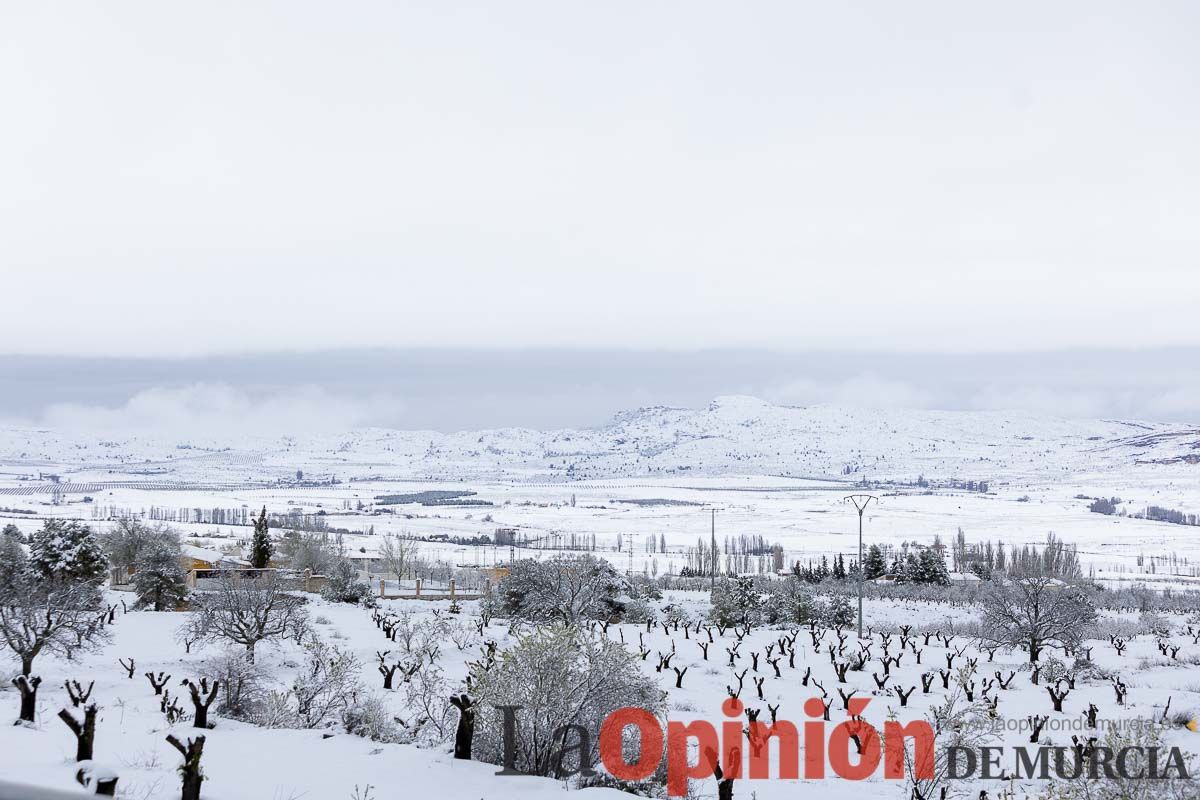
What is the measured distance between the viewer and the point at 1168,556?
13188cm

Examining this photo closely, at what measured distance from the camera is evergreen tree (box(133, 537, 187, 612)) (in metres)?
47.8

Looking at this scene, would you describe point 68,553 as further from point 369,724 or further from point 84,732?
point 84,732

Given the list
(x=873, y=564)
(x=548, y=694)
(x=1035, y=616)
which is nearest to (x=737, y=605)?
(x=1035, y=616)

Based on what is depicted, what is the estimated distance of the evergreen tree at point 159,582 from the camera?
157ft

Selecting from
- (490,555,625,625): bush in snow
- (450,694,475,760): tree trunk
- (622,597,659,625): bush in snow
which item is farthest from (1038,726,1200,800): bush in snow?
(622,597,659,625): bush in snow

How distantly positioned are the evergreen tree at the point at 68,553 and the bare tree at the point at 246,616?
20352mm

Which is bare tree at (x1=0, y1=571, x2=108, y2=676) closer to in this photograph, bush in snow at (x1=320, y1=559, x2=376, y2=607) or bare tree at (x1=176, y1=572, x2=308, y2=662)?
bare tree at (x1=176, y1=572, x2=308, y2=662)

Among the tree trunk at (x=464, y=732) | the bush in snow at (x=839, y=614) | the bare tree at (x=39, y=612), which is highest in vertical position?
the bare tree at (x=39, y=612)

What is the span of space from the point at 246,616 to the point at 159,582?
21.5 meters

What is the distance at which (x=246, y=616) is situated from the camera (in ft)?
99.5

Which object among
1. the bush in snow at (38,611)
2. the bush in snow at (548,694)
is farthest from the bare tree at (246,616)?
the bush in snow at (548,694)

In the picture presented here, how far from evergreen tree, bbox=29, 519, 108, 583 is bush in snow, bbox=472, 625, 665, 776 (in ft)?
135

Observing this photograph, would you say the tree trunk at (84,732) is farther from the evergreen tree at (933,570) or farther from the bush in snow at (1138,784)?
the evergreen tree at (933,570)

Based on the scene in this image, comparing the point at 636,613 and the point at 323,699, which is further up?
→ the point at 323,699
